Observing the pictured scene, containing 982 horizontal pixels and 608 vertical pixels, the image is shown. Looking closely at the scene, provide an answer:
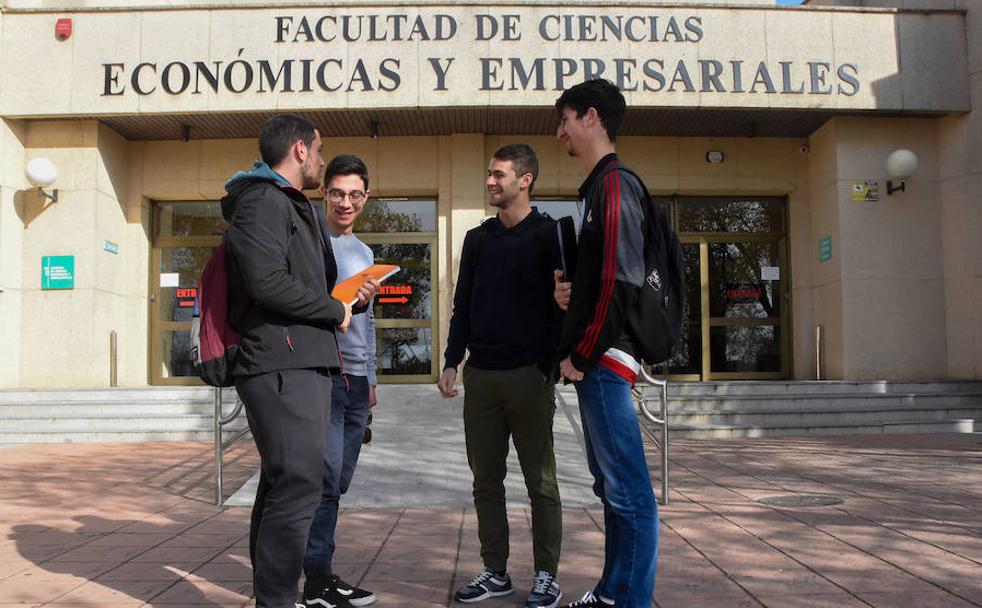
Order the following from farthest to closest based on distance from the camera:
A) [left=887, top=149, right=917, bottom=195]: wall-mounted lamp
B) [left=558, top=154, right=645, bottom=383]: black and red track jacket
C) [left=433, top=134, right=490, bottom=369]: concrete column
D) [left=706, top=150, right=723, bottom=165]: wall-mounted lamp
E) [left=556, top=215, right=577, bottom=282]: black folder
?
[left=706, top=150, right=723, bottom=165]: wall-mounted lamp, [left=433, top=134, right=490, bottom=369]: concrete column, [left=887, top=149, right=917, bottom=195]: wall-mounted lamp, [left=556, top=215, right=577, bottom=282]: black folder, [left=558, top=154, right=645, bottom=383]: black and red track jacket

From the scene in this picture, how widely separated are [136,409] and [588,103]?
8097 millimetres

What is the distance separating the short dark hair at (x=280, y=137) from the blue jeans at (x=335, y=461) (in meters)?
0.98

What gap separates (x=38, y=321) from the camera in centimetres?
1068

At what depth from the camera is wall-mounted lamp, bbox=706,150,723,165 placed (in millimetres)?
11797

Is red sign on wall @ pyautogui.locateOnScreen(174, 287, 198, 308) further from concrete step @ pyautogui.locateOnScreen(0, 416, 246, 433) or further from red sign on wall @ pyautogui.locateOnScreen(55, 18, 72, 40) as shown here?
red sign on wall @ pyautogui.locateOnScreen(55, 18, 72, 40)

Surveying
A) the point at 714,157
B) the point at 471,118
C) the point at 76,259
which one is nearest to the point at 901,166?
the point at 714,157

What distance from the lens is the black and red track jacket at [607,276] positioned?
2.42m

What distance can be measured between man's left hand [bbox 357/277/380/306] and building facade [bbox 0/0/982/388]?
25.8ft


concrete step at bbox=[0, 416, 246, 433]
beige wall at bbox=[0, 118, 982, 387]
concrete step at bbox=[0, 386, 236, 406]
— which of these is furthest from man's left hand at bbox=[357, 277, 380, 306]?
beige wall at bbox=[0, 118, 982, 387]

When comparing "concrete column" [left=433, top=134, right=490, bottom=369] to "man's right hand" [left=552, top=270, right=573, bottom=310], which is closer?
"man's right hand" [left=552, top=270, right=573, bottom=310]

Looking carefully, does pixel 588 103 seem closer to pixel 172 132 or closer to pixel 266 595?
pixel 266 595

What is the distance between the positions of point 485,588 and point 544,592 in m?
0.26

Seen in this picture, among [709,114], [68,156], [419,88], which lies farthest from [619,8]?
[68,156]

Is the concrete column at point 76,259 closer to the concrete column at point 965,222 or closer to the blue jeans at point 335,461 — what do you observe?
the blue jeans at point 335,461
